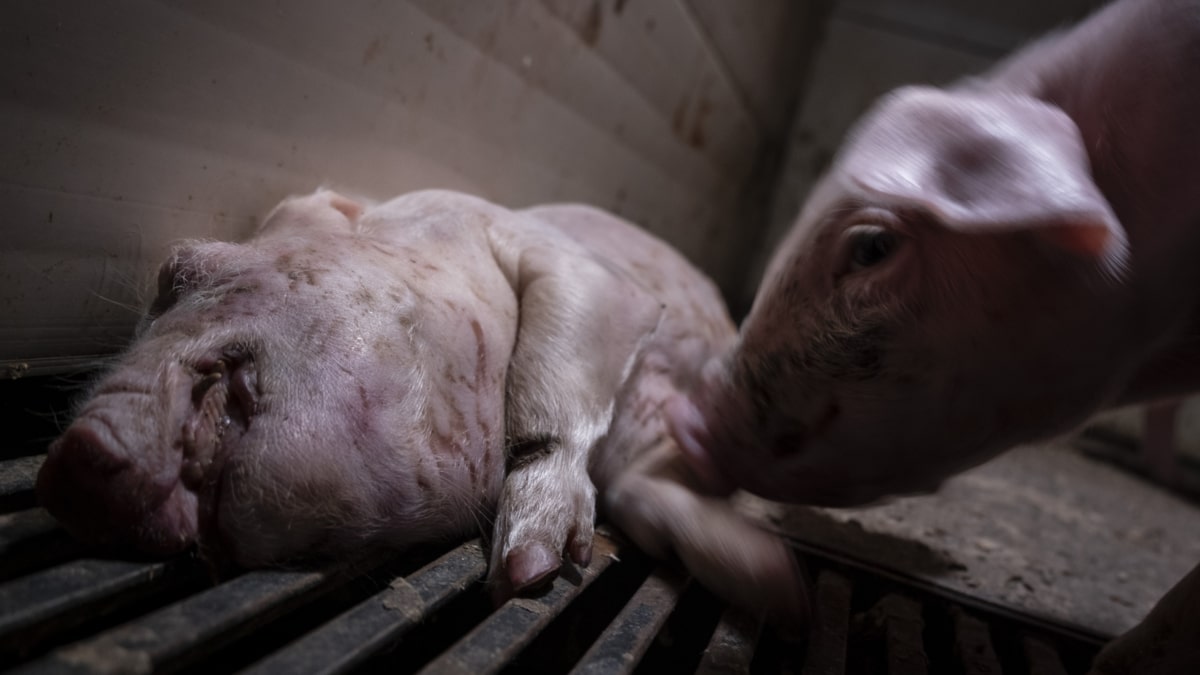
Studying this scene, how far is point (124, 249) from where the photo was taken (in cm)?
122

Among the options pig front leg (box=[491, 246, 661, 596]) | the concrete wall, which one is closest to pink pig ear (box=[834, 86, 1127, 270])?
pig front leg (box=[491, 246, 661, 596])

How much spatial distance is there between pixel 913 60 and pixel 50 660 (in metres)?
6.03

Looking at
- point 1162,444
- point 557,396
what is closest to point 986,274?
point 557,396

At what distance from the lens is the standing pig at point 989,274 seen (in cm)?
113

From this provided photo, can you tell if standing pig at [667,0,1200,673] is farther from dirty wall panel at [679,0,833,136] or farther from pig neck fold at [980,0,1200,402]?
dirty wall panel at [679,0,833,136]

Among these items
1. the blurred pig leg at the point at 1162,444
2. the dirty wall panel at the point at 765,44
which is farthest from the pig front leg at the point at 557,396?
the blurred pig leg at the point at 1162,444

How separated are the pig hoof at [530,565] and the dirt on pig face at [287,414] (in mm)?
146

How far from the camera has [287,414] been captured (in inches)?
40.3

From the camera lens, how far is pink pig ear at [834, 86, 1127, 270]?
1060 millimetres

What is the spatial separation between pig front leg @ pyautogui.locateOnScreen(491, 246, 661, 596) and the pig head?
0.29 meters

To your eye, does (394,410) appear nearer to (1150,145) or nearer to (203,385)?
(203,385)

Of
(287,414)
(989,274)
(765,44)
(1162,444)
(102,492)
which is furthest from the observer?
(765,44)

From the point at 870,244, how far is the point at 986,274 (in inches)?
8.4

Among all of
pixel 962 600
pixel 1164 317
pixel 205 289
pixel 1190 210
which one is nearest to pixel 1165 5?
pixel 1190 210
